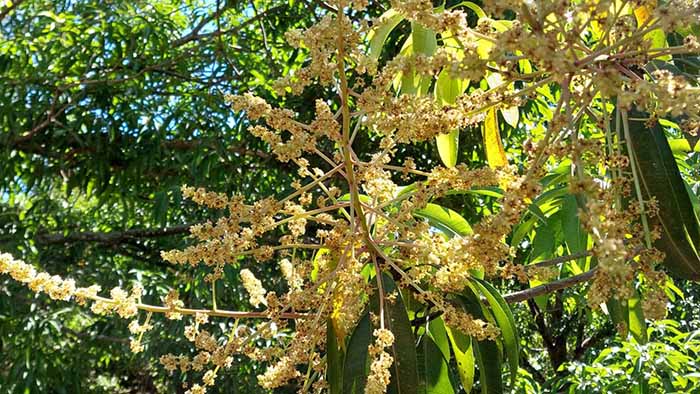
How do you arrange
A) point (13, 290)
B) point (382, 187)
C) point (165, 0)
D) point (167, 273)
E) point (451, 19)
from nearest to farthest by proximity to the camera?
1. point (451, 19)
2. point (382, 187)
3. point (13, 290)
4. point (167, 273)
5. point (165, 0)

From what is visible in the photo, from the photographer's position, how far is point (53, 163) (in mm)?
4309

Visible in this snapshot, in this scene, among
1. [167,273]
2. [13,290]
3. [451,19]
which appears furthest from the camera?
[167,273]

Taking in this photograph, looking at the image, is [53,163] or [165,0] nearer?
[53,163]

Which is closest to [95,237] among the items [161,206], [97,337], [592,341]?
[97,337]

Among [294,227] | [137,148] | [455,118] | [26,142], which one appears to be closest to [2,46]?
[26,142]

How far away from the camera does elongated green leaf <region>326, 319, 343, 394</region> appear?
1.00m

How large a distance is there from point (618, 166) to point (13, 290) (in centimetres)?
380

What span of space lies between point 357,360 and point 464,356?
0.25 m

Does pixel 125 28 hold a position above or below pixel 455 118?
above

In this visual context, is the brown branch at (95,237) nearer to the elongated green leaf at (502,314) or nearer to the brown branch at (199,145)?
the brown branch at (199,145)

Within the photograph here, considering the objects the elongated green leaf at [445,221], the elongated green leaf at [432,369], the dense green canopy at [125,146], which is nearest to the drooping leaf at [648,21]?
the elongated green leaf at [445,221]

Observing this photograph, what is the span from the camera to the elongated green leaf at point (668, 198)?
93 cm

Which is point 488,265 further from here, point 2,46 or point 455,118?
point 2,46

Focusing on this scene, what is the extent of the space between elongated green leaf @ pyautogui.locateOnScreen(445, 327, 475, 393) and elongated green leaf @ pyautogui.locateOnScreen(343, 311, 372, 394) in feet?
0.59
